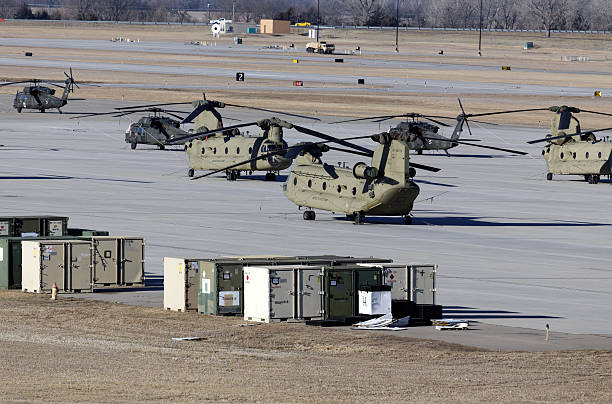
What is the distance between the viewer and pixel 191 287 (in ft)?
118

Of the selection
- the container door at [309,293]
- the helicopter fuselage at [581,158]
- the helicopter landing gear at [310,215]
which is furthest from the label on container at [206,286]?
the helicopter fuselage at [581,158]

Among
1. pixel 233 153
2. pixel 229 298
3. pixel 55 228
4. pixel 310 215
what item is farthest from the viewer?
pixel 233 153

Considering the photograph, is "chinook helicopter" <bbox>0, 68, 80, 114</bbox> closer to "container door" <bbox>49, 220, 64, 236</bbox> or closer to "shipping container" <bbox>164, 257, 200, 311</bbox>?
"container door" <bbox>49, 220, 64, 236</bbox>

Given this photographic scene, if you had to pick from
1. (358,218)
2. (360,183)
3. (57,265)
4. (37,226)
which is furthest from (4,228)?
(358,218)

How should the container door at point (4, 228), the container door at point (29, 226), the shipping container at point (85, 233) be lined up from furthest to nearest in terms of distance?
the container door at point (29, 226) < the container door at point (4, 228) < the shipping container at point (85, 233)

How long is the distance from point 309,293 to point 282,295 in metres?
0.72

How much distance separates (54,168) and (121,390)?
62563 millimetres

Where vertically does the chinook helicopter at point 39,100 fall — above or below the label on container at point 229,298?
above

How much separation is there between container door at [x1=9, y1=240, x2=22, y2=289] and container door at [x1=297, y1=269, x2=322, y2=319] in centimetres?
1052

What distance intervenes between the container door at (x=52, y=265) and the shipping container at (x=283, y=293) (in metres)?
7.62

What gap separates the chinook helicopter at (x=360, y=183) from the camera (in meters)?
56.6

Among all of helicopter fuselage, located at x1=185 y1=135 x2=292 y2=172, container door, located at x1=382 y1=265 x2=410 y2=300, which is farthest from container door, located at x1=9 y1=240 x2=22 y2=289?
helicopter fuselage, located at x1=185 y1=135 x2=292 y2=172

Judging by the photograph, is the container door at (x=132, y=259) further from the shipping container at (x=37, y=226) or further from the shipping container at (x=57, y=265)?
→ the shipping container at (x=37, y=226)

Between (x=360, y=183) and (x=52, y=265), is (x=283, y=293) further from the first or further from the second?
(x=360, y=183)
